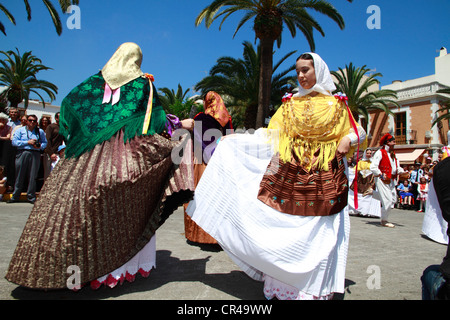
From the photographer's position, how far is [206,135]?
14.7 ft

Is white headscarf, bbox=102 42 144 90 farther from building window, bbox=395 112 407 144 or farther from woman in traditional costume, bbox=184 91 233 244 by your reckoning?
building window, bbox=395 112 407 144

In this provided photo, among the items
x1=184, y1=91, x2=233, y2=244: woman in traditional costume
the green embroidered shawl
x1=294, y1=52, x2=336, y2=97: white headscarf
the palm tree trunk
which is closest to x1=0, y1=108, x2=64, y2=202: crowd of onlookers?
x1=184, y1=91, x2=233, y2=244: woman in traditional costume

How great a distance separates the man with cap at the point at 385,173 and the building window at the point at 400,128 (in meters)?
27.1

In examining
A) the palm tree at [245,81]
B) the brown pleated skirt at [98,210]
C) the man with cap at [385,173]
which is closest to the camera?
the brown pleated skirt at [98,210]

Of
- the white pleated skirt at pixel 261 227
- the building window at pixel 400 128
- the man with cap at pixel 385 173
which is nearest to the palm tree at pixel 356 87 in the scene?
the building window at pixel 400 128

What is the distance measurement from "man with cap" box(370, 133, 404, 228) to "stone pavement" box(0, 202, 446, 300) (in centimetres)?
196

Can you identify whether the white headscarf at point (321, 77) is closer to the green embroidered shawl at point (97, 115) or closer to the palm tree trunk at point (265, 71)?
the green embroidered shawl at point (97, 115)

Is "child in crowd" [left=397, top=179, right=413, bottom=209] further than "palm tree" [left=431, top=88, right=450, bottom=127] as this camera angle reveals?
No

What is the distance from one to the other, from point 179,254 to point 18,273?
1.83 metres

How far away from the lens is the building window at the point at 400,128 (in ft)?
104

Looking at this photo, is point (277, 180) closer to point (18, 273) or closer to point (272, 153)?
point (272, 153)

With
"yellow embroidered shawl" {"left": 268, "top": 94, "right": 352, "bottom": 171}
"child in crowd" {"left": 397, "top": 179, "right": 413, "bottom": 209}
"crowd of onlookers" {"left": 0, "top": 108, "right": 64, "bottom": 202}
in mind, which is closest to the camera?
"yellow embroidered shawl" {"left": 268, "top": 94, "right": 352, "bottom": 171}

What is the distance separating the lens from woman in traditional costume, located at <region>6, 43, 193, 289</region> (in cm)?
252
